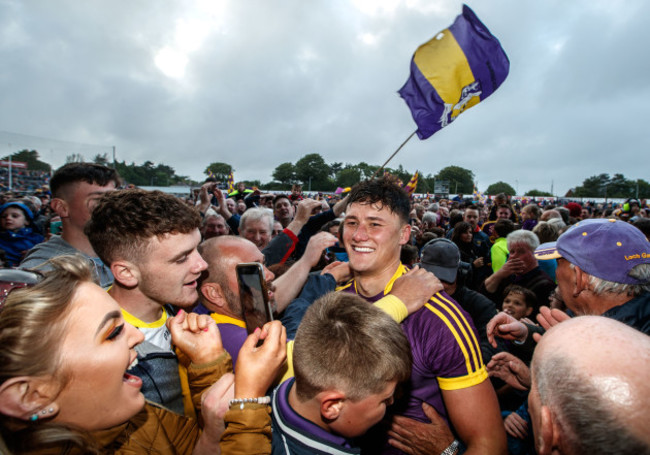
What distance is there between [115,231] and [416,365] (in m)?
1.90

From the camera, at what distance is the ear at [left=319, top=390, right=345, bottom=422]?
1.32 metres

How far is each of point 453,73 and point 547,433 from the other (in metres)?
4.70

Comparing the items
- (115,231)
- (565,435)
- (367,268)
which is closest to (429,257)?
(367,268)

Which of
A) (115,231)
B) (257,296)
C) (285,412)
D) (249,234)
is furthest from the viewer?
(249,234)

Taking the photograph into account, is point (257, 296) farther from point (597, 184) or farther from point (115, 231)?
point (597, 184)

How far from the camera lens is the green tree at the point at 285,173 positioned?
103463 mm

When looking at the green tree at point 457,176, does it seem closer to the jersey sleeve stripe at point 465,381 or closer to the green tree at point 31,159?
the green tree at point 31,159

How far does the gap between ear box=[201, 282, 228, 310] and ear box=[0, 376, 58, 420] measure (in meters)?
1.07

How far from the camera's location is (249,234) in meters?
5.26

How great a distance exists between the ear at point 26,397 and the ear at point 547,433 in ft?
5.41

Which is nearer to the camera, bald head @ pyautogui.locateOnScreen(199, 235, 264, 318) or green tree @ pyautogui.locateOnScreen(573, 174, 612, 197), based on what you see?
bald head @ pyautogui.locateOnScreen(199, 235, 264, 318)

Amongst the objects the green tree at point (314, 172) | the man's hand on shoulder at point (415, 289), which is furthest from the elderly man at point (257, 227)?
the green tree at point (314, 172)

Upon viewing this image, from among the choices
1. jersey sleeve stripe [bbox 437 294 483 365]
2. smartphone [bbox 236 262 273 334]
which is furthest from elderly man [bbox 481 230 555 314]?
smartphone [bbox 236 262 273 334]

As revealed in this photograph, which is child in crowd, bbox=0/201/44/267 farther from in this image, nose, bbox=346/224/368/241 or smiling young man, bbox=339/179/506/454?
smiling young man, bbox=339/179/506/454
